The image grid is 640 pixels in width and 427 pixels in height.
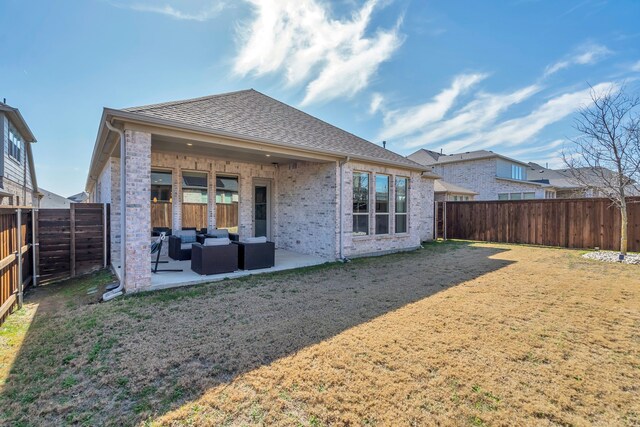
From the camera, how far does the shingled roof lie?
20.5 feet

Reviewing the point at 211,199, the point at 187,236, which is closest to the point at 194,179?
the point at 211,199

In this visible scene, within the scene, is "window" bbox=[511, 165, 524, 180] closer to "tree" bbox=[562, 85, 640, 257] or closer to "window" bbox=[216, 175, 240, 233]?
"tree" bbox=[562, 85, 640, 257]

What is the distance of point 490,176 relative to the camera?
76.6ft

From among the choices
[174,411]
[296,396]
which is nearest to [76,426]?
[174,411]

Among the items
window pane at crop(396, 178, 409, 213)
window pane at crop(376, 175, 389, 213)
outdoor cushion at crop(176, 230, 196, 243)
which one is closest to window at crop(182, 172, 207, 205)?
outdoor cushion at crop(176, 230, 196, 243)

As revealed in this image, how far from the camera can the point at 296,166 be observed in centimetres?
988

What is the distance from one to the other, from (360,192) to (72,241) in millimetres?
7764

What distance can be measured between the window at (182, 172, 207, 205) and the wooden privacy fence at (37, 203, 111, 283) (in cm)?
201

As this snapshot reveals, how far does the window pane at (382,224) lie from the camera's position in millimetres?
9867

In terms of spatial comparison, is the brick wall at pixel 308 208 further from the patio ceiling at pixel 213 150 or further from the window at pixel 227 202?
the window at pixel 227 202

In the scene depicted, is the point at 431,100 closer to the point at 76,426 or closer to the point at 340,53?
the point at 340,53

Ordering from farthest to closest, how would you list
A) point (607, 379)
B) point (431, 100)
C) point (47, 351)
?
1. point (431, 100)
2. point (47, 351)
3. point (607, 379)

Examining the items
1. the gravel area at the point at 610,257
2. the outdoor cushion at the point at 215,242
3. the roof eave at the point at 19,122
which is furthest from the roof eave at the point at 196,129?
the gravel area at the point at 610,257

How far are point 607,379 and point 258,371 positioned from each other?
326 cm
